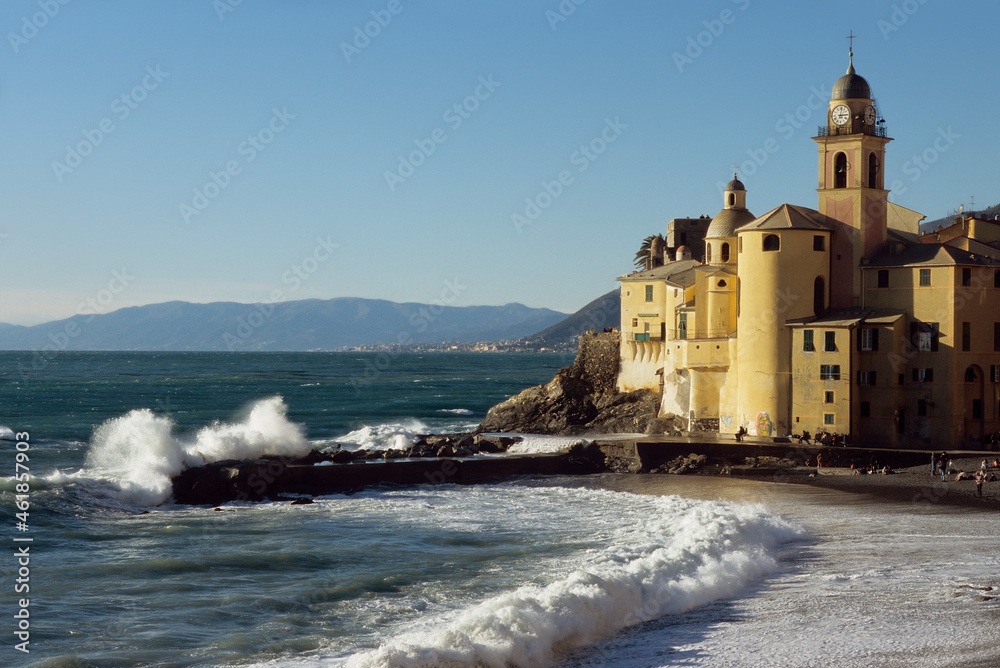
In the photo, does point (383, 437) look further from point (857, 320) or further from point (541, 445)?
point (857, 320)

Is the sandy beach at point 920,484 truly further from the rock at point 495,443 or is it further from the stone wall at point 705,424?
the rock at point 495,443

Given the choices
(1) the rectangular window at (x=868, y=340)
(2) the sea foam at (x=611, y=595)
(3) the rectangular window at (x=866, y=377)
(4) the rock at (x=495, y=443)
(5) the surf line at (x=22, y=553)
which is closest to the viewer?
(2) the sea foam at (x=611, y=595)

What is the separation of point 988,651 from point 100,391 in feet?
347

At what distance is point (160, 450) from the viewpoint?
3806 cm

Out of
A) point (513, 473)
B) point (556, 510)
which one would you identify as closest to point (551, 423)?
point (513, 473)

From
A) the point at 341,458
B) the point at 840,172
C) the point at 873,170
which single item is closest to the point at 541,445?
the point at 341,458

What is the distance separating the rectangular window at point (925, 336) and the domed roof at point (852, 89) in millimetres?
9413

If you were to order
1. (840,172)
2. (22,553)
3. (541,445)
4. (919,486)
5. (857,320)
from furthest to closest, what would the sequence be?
1. (541,445)
2. (840,172)
3. (857,320)
4. (919,486)
5. (22,553)

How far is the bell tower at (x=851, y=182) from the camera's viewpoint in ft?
142

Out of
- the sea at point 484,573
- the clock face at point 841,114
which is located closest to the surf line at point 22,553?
the sea at point 484,573

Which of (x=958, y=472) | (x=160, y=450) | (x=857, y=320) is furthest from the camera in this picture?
(x=857, y=320)

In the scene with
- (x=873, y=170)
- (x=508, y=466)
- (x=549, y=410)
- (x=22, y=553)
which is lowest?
(x=22, y=553)

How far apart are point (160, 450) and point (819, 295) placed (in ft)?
83.1

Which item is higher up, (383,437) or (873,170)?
(873,170)
